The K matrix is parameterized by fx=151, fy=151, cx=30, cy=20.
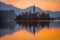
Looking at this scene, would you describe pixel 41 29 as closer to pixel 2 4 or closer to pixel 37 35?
pixel 37 35

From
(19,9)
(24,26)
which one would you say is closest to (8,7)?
(19,9)

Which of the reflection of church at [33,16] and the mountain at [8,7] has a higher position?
the mountain at [8,7]

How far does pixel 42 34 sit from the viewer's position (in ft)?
6.02

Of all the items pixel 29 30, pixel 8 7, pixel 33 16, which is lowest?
pixel 29 30

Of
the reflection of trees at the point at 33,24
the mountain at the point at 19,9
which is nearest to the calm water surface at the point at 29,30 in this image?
the reflection of trees at the point at 33,24

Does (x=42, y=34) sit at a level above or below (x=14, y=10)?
below

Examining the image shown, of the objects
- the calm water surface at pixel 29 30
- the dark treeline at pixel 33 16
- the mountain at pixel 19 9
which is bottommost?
the calm water surface at pixel 29 30

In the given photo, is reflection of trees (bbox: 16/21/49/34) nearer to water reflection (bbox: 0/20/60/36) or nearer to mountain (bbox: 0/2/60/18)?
water reflection (bbox: 0/20/60/36)

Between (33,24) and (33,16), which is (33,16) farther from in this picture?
(33,24)

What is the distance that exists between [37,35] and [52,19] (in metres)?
0.28

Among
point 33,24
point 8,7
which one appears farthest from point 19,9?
point 33,24

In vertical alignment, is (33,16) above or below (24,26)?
above

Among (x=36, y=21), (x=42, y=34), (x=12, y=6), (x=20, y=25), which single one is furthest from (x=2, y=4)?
(x=42, y=34)

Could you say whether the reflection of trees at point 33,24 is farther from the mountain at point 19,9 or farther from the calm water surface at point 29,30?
the mountain at point 19,9
